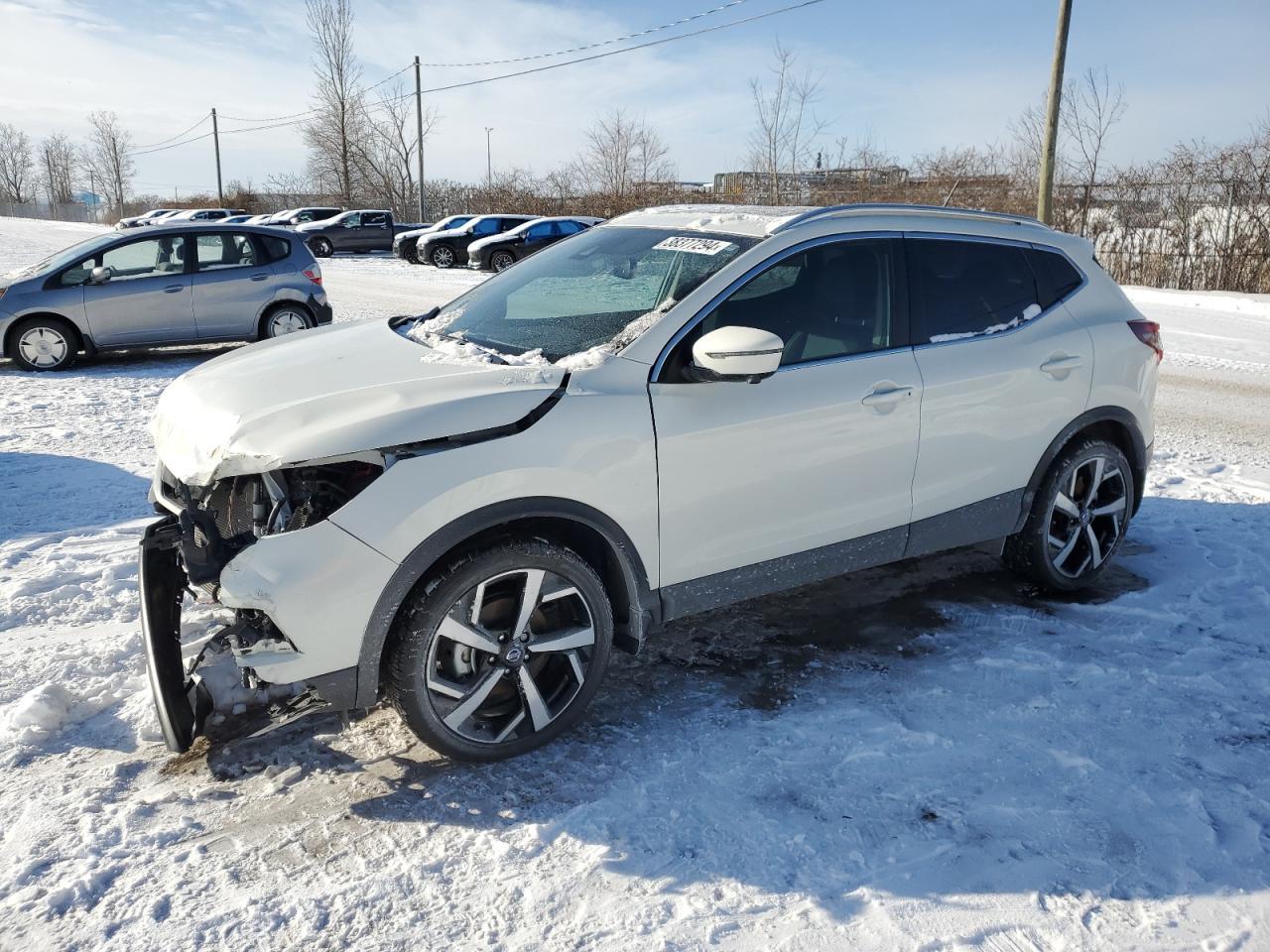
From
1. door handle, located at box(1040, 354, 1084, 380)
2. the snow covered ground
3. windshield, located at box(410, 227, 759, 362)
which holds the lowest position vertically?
the snow covered ground

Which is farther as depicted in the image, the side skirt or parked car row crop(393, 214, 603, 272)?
parked car row crop(393, 214, 603, 272)

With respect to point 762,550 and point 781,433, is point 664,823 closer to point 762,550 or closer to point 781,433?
point 762,550

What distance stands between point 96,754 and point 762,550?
2.43 m

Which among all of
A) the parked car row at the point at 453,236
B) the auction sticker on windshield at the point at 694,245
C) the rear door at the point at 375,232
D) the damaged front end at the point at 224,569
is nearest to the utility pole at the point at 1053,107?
the parked car row at the point at 453,236

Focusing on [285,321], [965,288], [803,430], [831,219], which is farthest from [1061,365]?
[285,321]

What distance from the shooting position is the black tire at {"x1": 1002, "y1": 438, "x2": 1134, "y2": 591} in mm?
4496

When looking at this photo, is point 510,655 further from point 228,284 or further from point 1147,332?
point 228,284

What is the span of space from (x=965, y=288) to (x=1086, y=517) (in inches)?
52.5

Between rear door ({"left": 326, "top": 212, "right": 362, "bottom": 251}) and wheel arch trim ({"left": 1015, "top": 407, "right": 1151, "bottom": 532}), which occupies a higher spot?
rear door ({"left": 326, "top": 212, "right": 362, "bottom": 251})

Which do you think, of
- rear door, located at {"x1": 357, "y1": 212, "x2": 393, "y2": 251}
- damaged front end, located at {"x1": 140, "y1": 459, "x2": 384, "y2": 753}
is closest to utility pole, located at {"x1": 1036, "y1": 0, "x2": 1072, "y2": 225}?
damaged front end, located at {"x1": 140, "y1": 459, "x2": 384, "y2": 753}

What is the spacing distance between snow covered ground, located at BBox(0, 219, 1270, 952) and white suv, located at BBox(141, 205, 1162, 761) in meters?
0.30

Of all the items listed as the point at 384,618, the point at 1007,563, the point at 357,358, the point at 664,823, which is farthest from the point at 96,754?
the point at 1007,563

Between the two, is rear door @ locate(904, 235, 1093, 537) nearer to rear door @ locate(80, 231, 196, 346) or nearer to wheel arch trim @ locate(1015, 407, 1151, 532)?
wheel arch trim @ locate(1015, 407, 1151, 532)

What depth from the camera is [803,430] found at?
11.8 feet
